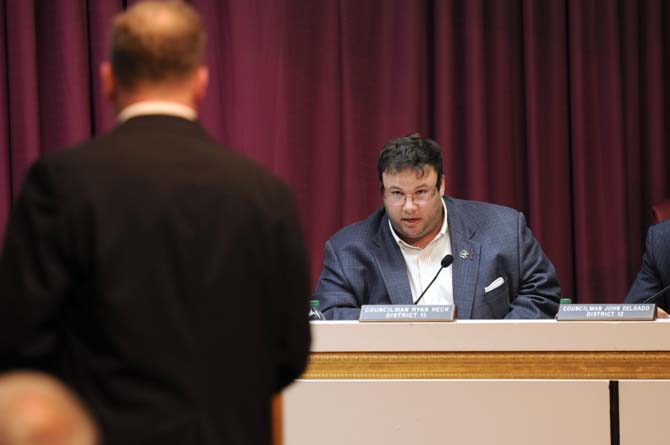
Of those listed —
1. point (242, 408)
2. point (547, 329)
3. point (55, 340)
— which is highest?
point (55, 340)

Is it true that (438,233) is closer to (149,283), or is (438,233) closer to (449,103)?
(449,103)

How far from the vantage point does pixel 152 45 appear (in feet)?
5.08

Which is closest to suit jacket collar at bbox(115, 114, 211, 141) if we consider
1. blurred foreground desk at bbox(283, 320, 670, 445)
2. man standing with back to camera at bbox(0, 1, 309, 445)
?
man standing with back to camera at bbox(0, 1, 309, 445)

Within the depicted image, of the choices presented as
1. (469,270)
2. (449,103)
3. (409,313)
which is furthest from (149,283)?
(449,103)

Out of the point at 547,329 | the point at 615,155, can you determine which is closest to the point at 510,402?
the point at 547,329

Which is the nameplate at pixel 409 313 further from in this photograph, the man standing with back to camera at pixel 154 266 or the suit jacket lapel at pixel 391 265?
the man standing with back to camera at pixel 154 266

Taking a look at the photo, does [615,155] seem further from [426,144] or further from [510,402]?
[510,402]

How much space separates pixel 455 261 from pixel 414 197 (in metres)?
0.29

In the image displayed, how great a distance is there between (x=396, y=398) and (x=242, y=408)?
51.6 inches

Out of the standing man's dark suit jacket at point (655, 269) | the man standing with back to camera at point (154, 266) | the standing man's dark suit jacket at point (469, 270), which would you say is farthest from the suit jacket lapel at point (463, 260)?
the man standing with back to camera at point (154, 266)

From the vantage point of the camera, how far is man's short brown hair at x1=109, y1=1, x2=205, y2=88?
5.08 feet

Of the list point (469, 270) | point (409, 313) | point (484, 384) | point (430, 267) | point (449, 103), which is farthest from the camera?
point (449, 103)

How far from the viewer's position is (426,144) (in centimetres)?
386

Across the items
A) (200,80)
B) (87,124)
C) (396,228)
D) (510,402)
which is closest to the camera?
(200,80)
